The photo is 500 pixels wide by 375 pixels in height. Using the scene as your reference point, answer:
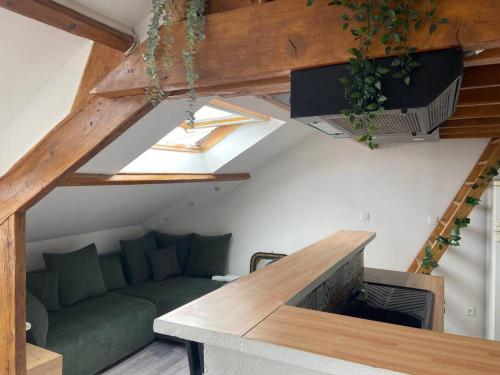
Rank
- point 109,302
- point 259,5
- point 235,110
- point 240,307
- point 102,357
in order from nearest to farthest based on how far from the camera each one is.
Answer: point 240,307 → point 259,5 → point 235,110 → point 102,357 → point 109,302

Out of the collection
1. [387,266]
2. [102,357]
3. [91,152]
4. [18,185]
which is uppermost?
[91,152]

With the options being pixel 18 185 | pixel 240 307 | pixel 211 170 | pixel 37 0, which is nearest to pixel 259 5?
pixel 37 0

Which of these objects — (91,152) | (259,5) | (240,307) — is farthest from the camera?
(91,152)

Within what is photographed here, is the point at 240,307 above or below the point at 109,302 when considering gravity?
above

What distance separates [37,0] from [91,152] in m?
0.80

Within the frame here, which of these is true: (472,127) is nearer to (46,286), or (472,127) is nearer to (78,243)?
(46,286)

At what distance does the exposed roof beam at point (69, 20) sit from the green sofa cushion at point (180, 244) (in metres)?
3.65

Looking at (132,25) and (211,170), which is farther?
(211,170)

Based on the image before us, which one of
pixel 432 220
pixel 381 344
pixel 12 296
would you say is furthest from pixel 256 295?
pixel 432 220

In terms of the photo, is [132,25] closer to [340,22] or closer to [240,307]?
[340,22]

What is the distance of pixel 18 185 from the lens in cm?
217

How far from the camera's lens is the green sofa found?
10.1 feet

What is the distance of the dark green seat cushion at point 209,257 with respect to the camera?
15.9 ft

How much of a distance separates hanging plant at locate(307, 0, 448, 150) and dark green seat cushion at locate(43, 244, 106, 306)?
11.5ft
